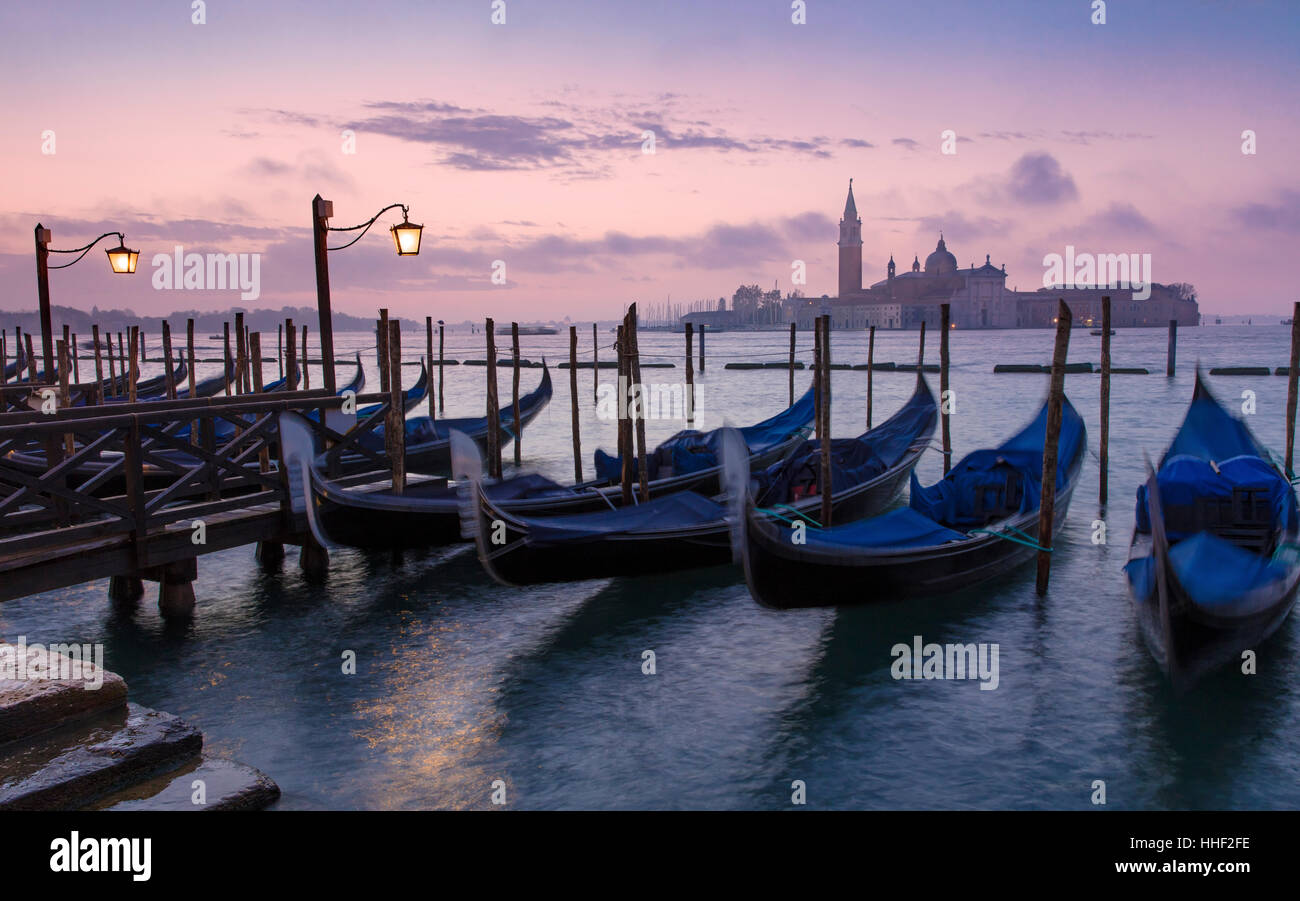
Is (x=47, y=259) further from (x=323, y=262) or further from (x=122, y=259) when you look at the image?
(x=323, y=262)

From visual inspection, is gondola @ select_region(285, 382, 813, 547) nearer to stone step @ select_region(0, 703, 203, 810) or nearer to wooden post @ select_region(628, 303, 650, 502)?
wooden post @ select_region(628, 303, 650, 502)

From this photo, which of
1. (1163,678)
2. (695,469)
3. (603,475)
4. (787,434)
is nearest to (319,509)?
(603,475)

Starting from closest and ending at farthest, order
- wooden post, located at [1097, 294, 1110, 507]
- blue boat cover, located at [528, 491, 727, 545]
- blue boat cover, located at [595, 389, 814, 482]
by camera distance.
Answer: blue boat cover, located at [528, 491, 727, 545], blue boat cover, located at [595, 389, 814, 482], wooden post, located at [1097, 294, 1110, 507]

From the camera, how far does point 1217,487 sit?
543cm

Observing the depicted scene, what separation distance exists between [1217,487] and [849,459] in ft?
9.80

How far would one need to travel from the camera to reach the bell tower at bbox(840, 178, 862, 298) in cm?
11531

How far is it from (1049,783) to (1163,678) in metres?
1.37

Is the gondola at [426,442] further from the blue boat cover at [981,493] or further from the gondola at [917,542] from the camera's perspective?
the gondola at [917,542]

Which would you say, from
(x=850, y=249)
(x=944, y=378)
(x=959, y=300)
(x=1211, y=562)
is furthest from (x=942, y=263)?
(x=1211, y=562)

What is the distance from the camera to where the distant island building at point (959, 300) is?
99.7 m

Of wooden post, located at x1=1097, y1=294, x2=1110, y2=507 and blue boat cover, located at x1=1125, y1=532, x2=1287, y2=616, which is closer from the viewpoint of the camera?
blue boat cover, located at x1=1125, y1=532, x2=1287, y2=616

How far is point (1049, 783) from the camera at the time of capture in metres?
3.74

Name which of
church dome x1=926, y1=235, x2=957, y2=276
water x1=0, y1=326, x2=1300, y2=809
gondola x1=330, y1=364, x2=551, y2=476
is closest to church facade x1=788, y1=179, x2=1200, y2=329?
church dome x1=926, y1=235, x2=957, y2=276
